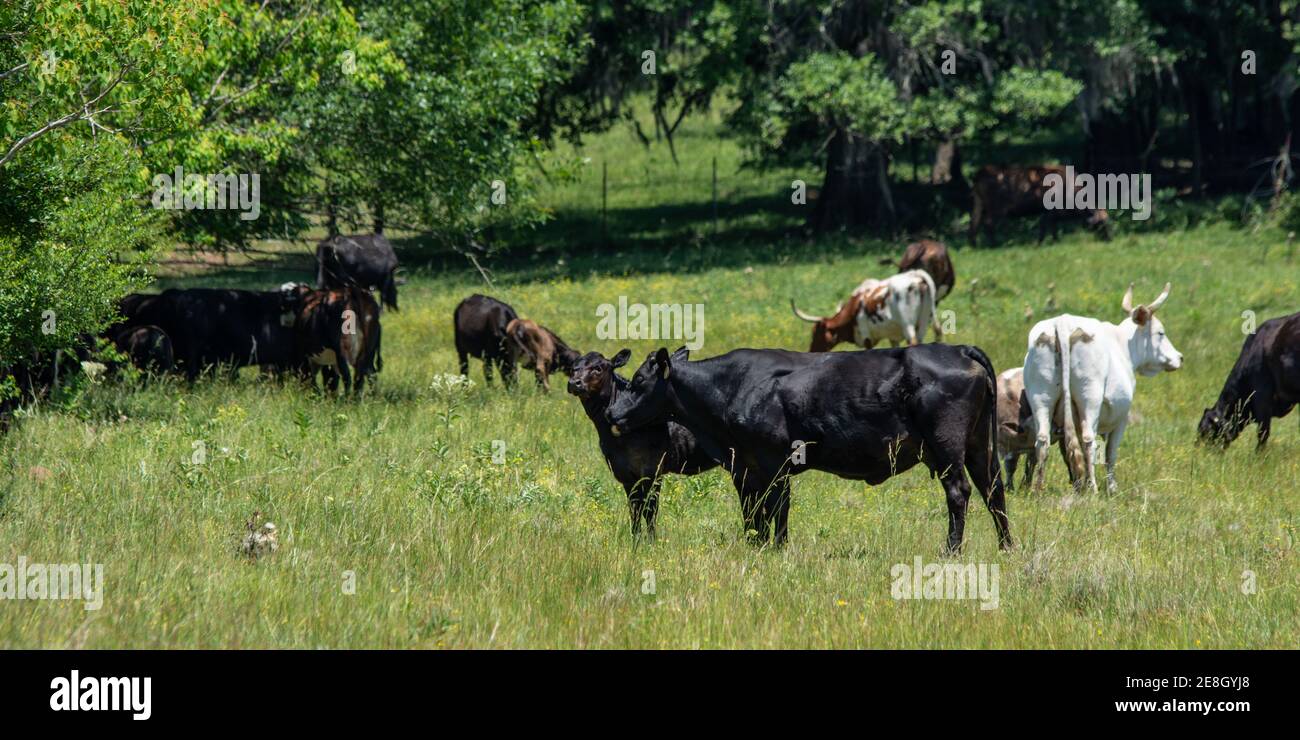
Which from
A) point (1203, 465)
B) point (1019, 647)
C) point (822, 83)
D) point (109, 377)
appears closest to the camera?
point (1019, 647)

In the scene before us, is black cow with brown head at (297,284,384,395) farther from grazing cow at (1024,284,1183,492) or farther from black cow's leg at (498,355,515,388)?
grazing cow at (1024,284,1183,492)

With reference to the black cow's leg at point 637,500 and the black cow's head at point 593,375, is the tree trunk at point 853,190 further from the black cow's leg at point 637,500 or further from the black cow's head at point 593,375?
the black cow's leg at point 637,500

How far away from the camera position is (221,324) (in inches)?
688

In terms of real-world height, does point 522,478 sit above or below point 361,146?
below

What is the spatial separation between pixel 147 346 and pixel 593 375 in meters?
8.12

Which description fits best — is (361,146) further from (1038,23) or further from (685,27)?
(1038,23)

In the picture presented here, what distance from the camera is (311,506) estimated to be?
9789mm

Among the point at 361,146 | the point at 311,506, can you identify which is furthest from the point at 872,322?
the point at 311,506

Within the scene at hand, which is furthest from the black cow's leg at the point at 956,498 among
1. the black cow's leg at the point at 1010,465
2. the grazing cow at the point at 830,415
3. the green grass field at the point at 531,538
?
the black cow's leg at the point at 1010,465

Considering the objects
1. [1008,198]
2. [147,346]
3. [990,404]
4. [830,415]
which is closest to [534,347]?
[147,346]

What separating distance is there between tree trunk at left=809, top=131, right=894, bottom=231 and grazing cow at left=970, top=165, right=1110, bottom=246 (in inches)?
89.8

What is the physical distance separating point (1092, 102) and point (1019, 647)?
31.8 metres

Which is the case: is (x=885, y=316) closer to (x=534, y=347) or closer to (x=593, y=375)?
(x=534, y=347)

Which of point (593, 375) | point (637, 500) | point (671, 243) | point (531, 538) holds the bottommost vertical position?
point (531, 538)
